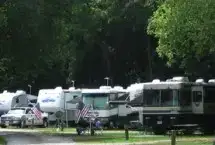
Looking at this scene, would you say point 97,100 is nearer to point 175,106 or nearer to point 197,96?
point 197,96

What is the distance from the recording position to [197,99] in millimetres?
35969

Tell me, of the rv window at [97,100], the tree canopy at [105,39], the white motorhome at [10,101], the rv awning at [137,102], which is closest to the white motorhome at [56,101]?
the rv window at [97,100]

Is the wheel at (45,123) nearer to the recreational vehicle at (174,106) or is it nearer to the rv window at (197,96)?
the recreational vehicle at (174,106)

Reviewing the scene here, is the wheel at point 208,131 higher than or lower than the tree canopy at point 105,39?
lower

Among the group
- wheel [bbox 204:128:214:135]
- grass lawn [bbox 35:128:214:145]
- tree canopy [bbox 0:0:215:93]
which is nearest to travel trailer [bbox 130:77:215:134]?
wheel [bbox 204:128:214:135]

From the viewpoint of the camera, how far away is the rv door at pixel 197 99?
35812 millimetres

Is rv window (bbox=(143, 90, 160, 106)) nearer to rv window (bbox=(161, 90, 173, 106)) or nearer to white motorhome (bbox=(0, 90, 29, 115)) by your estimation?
rv window (bbox=(161, 90, 173, 106))

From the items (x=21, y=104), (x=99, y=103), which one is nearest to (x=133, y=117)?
(x=99, y=103)

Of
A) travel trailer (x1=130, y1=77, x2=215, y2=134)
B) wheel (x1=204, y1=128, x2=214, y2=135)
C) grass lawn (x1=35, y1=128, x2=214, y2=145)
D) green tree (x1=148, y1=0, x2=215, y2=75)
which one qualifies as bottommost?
grass lawn (x1=35, y1=128, x2=214, y2=145)

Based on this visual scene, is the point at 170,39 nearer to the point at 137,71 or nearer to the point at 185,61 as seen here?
the point at 185,61

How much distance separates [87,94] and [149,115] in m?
9.75

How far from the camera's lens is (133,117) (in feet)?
143

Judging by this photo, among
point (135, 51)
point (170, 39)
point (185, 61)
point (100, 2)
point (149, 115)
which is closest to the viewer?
point (170, 39)

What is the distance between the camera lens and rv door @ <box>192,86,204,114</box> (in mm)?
35812
